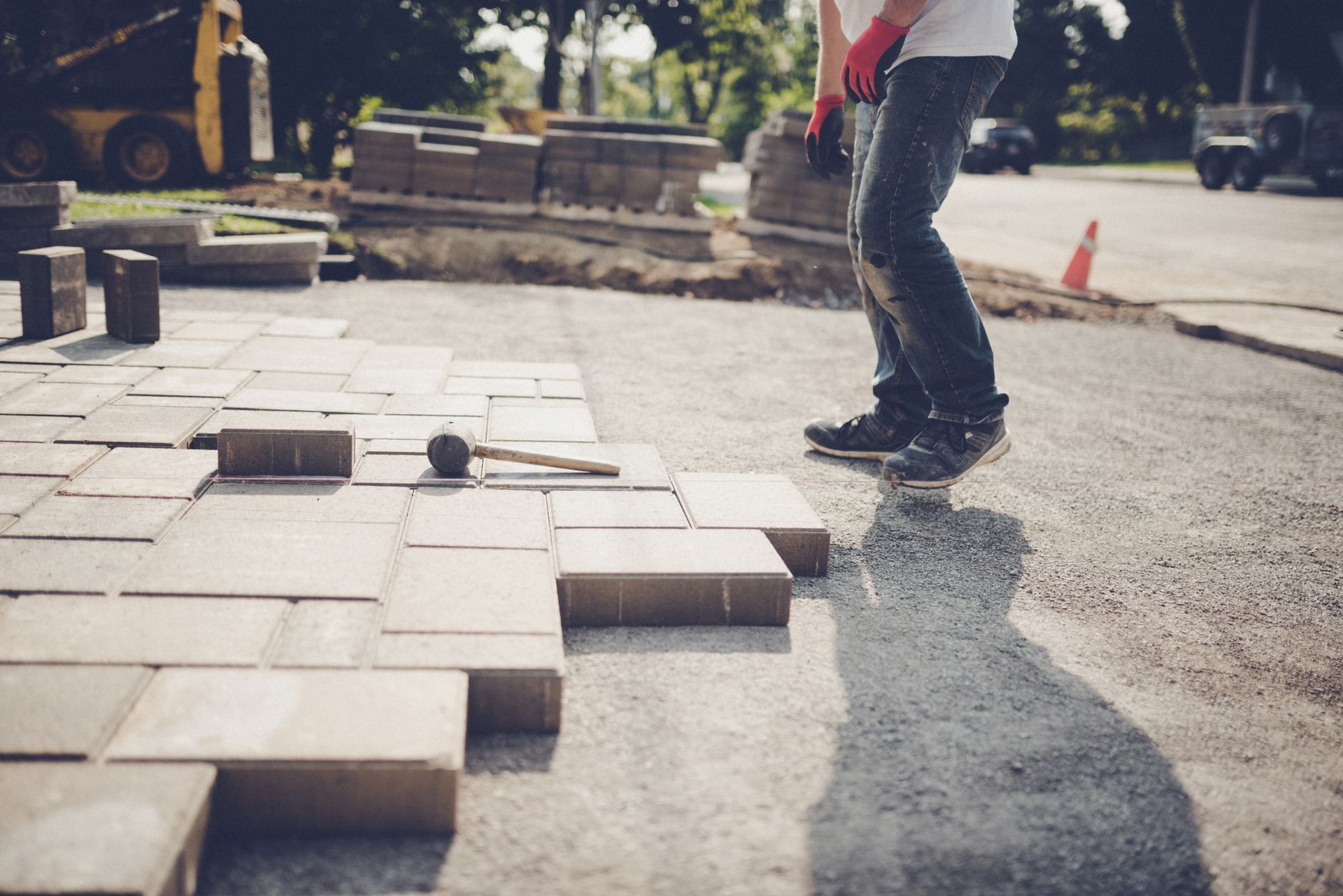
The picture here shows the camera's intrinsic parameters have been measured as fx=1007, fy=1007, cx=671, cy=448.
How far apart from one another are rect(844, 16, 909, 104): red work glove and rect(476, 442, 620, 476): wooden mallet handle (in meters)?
1.28

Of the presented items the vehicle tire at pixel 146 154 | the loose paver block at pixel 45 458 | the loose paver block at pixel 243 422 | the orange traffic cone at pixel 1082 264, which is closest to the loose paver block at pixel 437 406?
the loose paver block at pixel 243 422

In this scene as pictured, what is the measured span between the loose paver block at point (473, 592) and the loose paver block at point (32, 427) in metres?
1.29

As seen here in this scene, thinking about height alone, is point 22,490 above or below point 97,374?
below

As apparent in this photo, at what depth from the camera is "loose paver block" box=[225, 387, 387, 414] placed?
121 inches

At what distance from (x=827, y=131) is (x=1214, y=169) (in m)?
18.9

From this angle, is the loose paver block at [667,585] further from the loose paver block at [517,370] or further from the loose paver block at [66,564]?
the loose paver block at [517,370]

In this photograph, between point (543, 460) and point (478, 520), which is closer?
point (478, 520)

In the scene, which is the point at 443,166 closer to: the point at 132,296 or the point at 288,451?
the point at 132,296

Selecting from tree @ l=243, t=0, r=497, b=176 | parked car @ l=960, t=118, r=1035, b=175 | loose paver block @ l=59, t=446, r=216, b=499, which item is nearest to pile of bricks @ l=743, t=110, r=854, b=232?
loose paver block @ l=59, t=446, r=216, b=499

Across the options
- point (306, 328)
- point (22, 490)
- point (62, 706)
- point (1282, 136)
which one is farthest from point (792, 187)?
point (1282, 136)

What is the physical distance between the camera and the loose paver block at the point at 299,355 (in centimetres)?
365

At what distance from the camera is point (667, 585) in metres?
2.11

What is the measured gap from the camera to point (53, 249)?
12.7 feet

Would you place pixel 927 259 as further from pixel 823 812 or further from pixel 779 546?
pixel 823 812
